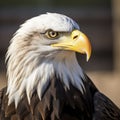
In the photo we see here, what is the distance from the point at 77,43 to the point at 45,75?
397 millimetres

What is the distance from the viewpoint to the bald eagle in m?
7.30

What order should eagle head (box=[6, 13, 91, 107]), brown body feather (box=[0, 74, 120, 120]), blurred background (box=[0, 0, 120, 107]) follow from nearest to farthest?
eagle head (box=[6, 13, 91, 107]) → brown body feather (box=[0, 74, 120, 120]) → blurred background (box=[0, 0, 120, 107])

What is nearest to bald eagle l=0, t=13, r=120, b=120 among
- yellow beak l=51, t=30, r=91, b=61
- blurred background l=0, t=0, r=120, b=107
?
yellow beak l=51, t=30, r=91, b=61

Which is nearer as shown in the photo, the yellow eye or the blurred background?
the yellow eye

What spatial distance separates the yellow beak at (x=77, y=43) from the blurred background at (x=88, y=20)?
9374 millimetres

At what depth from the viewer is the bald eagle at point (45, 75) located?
24.0ft

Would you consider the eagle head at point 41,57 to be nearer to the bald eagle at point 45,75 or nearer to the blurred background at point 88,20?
the bald eagle at point 45,75

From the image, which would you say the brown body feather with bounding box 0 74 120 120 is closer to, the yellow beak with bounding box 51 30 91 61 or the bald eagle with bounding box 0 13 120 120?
the bald eagle with bounding box 0 13 120 120

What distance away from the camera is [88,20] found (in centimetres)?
1853

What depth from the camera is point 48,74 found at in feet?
24.3

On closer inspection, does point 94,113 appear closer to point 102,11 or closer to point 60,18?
point 60,18

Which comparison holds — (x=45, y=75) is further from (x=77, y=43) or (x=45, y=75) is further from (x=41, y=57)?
(x=77, y=43)

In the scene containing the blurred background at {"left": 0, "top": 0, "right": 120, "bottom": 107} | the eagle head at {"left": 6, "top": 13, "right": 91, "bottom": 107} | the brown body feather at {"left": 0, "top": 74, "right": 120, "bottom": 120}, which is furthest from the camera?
the blurred background at {"left": 0, "top": 0, "right": 120, "bottom": 107}

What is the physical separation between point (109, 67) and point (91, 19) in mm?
1183
